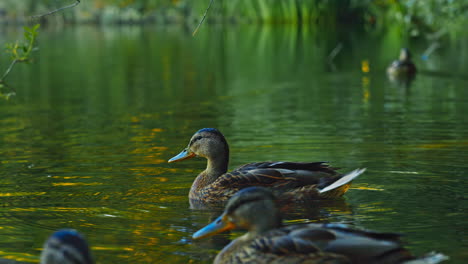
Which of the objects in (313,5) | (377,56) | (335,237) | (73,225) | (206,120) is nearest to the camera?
(335,237)

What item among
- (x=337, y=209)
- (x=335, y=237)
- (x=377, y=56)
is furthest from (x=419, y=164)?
(x=377, y=56)

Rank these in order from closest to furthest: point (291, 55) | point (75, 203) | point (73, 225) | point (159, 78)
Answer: point (73, 225) → point (75, 203) → point (159, 78) → point (291, 55)

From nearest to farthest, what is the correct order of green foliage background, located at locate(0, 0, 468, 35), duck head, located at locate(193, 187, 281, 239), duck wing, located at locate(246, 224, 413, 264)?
duck wing, located at locate(246, 224, 413, 264)
duck head, located at locate(193, 187, 281, 239)
green foliage background, located at locate(0, 0, 468, 35)

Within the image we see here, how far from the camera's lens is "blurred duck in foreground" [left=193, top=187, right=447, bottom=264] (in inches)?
184

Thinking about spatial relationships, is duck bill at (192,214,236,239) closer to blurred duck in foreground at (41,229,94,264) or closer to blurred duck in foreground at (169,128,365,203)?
blurred duck in foreground at (41,229,94,264)

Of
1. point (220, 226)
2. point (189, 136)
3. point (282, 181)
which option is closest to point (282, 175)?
point (282, 181)

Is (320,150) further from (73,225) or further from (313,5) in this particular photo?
(313,5)

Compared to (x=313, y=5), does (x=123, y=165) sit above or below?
below

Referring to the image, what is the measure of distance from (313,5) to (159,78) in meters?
20.5

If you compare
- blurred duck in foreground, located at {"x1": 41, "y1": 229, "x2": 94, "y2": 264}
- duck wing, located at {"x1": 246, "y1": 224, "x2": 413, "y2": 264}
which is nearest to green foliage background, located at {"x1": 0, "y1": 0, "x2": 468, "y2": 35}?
duck wing, located at {"x1": 246, "y1": 224, "x2": 413, "y2": 264}

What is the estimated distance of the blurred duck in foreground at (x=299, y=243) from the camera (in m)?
4.67

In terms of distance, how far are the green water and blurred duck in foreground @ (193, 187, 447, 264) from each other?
2.96 ft

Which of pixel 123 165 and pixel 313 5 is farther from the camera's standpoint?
pixel 313 5

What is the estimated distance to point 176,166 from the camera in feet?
31.8
